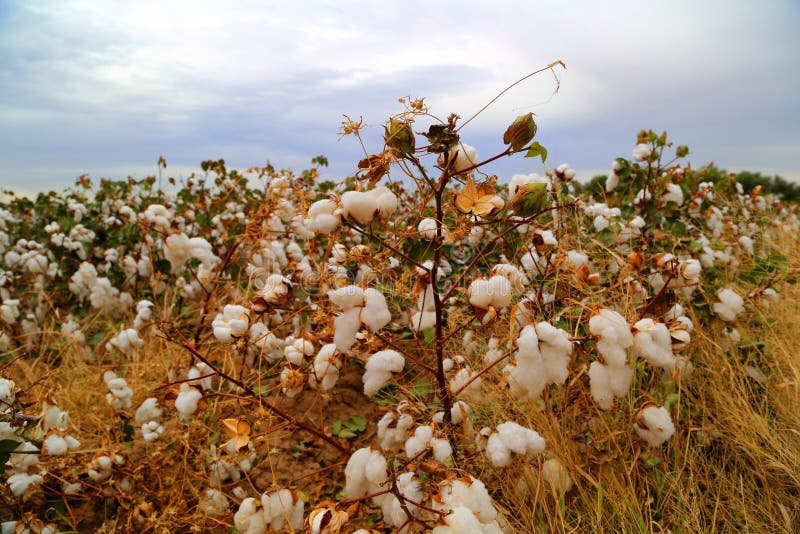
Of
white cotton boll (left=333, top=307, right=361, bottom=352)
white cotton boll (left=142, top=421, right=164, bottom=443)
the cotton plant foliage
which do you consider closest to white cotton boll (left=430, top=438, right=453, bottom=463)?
the cotton plant foliage

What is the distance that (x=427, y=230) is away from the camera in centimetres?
142

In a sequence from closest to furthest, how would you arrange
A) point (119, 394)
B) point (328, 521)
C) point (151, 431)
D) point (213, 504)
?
point (328, 521), point (213, 504), point (151, 431), point (119, 394)

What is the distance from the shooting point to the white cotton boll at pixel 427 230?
56.6 inches

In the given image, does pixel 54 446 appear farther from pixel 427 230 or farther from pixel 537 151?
pixel 537 151

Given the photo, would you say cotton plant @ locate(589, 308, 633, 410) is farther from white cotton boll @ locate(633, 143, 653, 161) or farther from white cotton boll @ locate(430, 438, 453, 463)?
white cotton boll @ locate(633, 143, 653, 161)

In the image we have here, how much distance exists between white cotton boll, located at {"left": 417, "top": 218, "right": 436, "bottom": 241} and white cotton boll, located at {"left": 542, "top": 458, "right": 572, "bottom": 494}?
2.52 feet

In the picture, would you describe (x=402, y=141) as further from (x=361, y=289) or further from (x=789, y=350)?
(x=789, y=350)

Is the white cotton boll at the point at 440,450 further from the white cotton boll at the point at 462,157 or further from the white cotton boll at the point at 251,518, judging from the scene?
the white cotton boll at the point at 462,157

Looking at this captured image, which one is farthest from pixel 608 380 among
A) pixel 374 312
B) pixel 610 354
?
pixel 374 312

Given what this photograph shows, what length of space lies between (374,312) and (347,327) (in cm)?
8

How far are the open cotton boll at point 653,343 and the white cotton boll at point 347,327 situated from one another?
26.7 inches

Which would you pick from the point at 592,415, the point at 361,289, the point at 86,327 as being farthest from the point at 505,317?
the point at 86,327

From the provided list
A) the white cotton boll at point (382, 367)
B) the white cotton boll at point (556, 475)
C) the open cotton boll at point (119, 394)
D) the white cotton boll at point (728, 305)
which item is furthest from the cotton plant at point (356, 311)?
the white cotton boll at point (728, 305)

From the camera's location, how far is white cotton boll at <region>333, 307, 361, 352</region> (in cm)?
127
